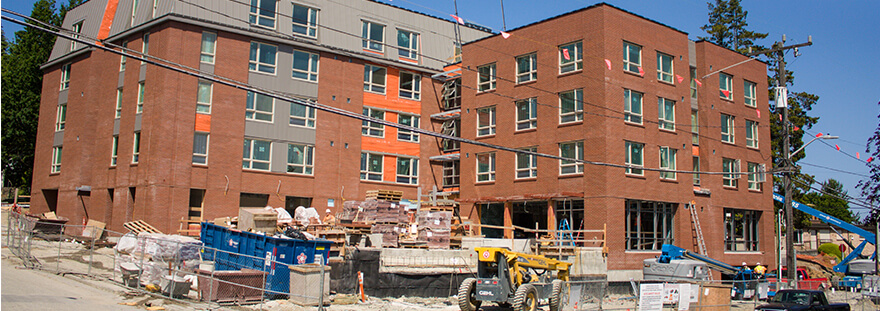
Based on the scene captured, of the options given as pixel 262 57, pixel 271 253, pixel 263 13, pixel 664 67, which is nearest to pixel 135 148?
pixel 262 57

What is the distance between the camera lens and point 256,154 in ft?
118

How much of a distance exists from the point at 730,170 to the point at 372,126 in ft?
73.8

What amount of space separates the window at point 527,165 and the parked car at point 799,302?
1492 cm

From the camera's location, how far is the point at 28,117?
50969 mm

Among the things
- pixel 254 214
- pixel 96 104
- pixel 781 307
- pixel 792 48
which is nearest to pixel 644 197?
pixel 792 48

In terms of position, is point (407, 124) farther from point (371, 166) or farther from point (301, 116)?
point (301, 116)

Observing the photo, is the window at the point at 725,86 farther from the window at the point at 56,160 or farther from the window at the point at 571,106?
the window at the point at 56,160

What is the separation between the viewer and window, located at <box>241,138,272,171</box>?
3572 cm

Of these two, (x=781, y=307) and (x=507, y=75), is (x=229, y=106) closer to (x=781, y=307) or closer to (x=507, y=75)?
(x=507, y=75)

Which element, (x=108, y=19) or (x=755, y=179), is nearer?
(x=108, y=19)

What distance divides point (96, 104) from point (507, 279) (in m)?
30.8

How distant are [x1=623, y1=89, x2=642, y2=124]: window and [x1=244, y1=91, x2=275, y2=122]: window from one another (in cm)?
1940

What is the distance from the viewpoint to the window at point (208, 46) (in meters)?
34.7

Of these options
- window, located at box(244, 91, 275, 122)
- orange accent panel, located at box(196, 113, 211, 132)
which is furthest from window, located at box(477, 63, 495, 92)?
orange accent panel, located at box(196, 113, 211, 132)
